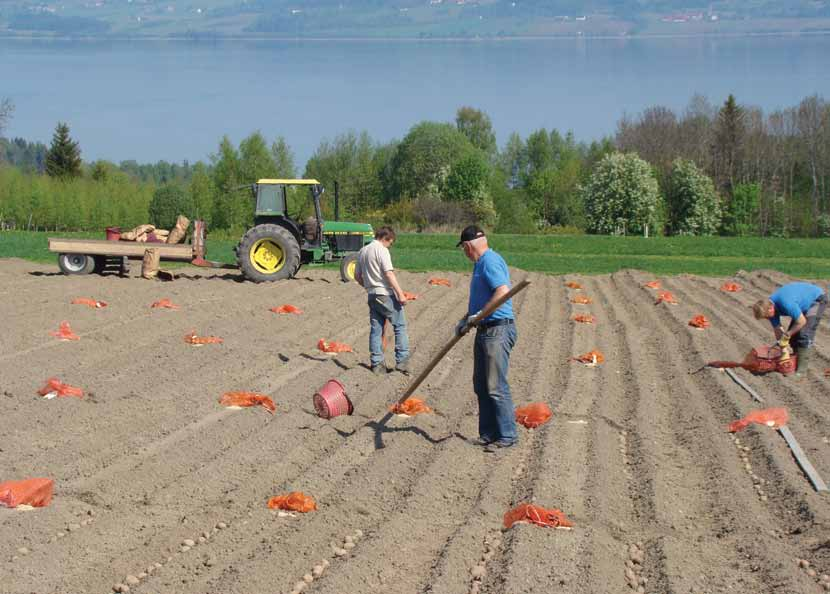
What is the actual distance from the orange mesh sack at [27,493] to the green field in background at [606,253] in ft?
58.1

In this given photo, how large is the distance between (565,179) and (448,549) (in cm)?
7496

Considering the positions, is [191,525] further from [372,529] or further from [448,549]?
[448,549]

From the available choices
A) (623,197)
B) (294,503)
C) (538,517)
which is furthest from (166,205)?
(538,517)

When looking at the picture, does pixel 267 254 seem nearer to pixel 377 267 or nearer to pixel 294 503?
pixel 377 267

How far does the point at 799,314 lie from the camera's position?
11.1m

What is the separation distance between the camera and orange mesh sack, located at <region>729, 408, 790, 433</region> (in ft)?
29.6

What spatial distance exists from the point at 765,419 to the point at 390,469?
11.2ft

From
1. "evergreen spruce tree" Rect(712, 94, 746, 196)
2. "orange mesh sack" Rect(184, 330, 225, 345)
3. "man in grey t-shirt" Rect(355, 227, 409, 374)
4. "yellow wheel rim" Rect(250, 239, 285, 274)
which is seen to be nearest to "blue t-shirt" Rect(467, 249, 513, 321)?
"man in grey t-shirt" Rect(355, 227, 409, 374)

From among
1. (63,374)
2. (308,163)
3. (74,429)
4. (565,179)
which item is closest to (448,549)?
(74,429)

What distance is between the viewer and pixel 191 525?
6523mm

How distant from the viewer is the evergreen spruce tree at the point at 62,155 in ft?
223

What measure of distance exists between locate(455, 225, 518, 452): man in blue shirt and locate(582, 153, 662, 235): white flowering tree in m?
50.6

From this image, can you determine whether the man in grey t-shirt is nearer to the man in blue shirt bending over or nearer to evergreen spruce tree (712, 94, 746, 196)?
the man in blue shirt bending over

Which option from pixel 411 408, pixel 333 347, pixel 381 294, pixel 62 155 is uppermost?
pixel 62 155
